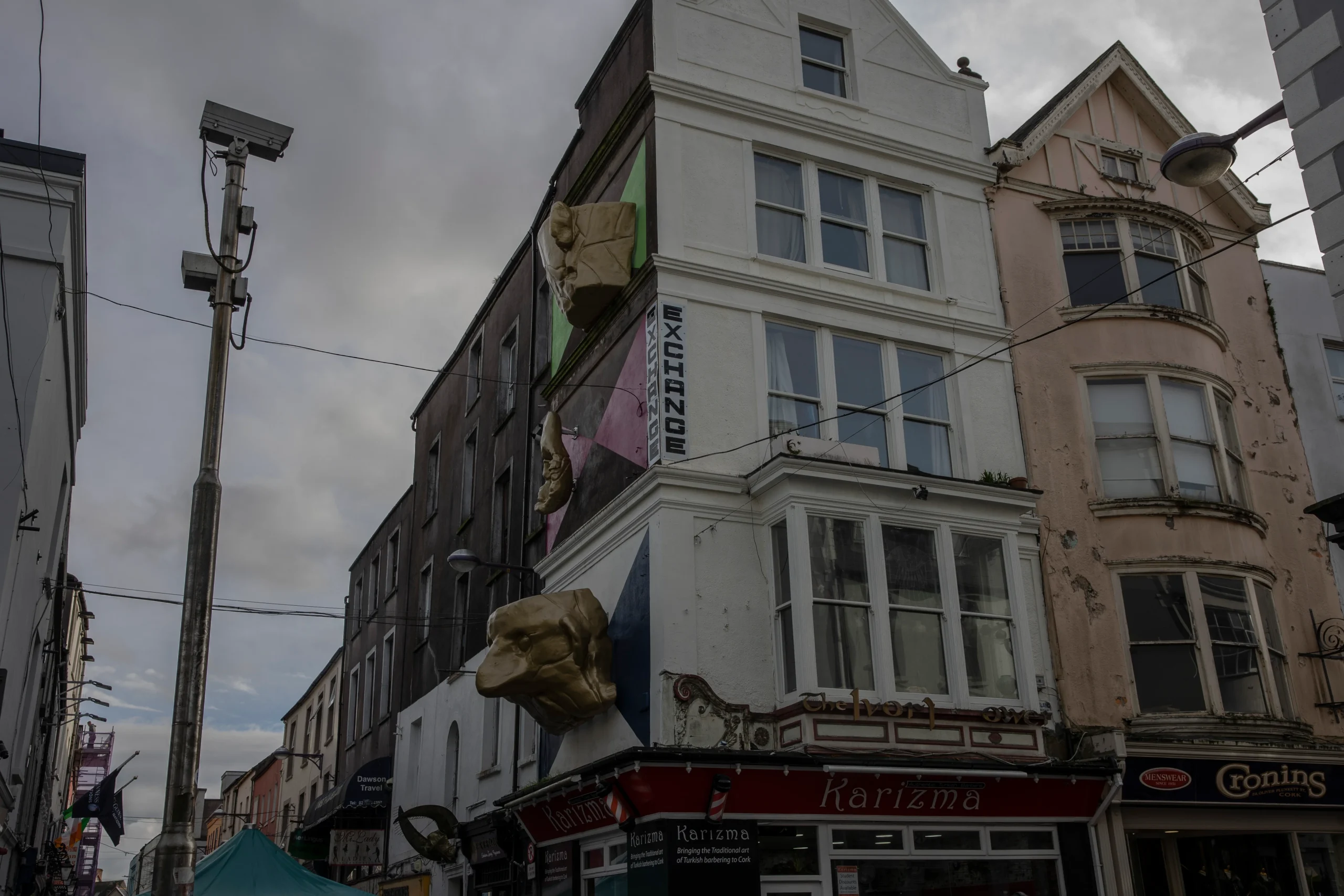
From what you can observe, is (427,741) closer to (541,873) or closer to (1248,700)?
(541,873)

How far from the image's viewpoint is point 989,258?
18.3 meters

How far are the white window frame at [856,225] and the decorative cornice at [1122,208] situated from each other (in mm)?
2198

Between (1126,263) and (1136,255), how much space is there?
Answer: 0.28 m

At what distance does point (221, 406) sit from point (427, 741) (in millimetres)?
16070

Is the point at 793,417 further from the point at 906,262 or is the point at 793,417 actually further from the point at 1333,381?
the point at 1333,381

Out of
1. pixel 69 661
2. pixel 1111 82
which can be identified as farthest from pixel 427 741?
pixel 69 661

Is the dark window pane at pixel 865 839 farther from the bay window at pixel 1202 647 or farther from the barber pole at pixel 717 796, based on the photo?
the bay window at pixel 1202 647

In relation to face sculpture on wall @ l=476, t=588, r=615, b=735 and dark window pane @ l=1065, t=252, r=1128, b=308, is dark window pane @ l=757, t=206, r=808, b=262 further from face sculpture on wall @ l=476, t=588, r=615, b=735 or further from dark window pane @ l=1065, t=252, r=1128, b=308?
face sculpture on wall @ l=476, t=588, r=615, b=735

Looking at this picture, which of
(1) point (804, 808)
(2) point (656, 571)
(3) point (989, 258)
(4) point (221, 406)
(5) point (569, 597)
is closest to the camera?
(4) point (221, 406)

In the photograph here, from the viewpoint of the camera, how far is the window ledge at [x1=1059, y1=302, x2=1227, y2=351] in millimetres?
17734

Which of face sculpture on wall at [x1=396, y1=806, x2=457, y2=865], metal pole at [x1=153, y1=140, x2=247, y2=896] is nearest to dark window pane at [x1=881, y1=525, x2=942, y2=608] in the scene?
metal pole at [x1=153, y1=140, x2=247, y2=896]

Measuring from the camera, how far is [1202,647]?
1588cm

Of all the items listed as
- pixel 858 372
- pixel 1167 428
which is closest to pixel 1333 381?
pixel 1167 428

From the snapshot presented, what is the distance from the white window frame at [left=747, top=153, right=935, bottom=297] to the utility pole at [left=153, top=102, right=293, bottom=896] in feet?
25.5
